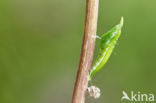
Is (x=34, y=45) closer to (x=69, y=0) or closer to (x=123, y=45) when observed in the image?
(x=69, y=0)

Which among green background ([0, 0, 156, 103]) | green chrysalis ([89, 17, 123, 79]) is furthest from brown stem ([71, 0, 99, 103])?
green background ([0, 0, 156, 103])

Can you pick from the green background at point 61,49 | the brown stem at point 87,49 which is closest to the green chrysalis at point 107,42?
the brown stem at point 87,49

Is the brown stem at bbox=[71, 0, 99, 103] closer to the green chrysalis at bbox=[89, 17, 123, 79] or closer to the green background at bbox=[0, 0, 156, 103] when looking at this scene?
the green chrysalis at bbox=[89, 17, 123, 79]

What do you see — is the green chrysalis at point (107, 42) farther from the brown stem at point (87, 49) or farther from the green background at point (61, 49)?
the green background at point (61, 49)

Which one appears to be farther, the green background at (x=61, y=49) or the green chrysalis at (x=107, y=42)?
the green background at (x=61, y=49)

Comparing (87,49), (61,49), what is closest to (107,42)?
(87,49)

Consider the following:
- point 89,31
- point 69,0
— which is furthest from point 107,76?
point 89,31
